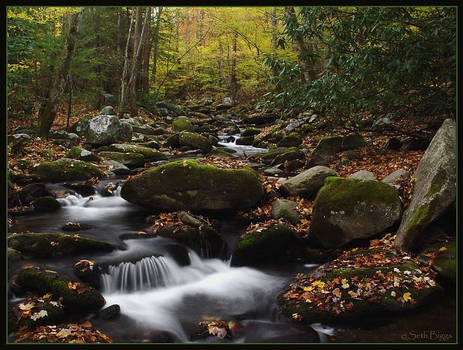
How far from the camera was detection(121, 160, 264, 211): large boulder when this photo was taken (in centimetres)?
716

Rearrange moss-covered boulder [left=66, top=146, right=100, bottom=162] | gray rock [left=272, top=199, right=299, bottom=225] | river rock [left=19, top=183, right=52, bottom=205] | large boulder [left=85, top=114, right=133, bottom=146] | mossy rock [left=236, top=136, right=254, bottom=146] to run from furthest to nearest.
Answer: mossy rock [left=236, top=136, right=254, bottom=146] → large boulder [left=85, top=114, right=133, bottom=146] → moss-covered boulder [left=66, top=146, right=100, bottom=162] → river rock [left=19, top=183, right=52, bottom=205] → gray rock [left=272, top=199, right=299, bottom=225]

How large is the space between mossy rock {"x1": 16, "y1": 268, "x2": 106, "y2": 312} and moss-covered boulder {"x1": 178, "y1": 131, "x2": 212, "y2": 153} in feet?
31.4

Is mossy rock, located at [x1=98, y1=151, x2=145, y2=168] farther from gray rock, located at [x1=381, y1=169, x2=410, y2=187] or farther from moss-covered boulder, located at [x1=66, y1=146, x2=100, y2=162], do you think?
gray rock, located at [x1=381, y1=169, x2=410, y2=187]

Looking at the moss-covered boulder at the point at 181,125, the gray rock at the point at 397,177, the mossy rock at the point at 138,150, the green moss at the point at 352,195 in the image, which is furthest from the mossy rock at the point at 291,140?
the green moss at the point at 352,195

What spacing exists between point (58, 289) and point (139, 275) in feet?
4.04

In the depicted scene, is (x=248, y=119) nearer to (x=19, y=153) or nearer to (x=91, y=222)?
(x=19, y=153)

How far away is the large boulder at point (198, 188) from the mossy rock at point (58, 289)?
9.73 feet

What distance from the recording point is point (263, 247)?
6.21 meters

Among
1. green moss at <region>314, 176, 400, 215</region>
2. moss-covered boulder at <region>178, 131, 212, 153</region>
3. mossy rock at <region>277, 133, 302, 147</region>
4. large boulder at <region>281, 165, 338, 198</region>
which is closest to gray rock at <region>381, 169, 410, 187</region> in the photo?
green moss at <region>314, 176, 400, 215</region>

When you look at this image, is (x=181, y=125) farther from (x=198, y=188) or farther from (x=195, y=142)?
(x=198, y=188)

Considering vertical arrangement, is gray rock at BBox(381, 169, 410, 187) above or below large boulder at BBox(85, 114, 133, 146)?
below

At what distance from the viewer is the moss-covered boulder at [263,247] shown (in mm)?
6156

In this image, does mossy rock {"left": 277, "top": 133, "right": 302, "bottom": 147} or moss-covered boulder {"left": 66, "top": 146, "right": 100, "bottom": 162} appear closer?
moss-covered boulder {"left": 66, "top": 146, "right": 100, "bottom": 162}

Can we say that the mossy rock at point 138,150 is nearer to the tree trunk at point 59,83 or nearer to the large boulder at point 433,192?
the tree trunk at point 59,83
